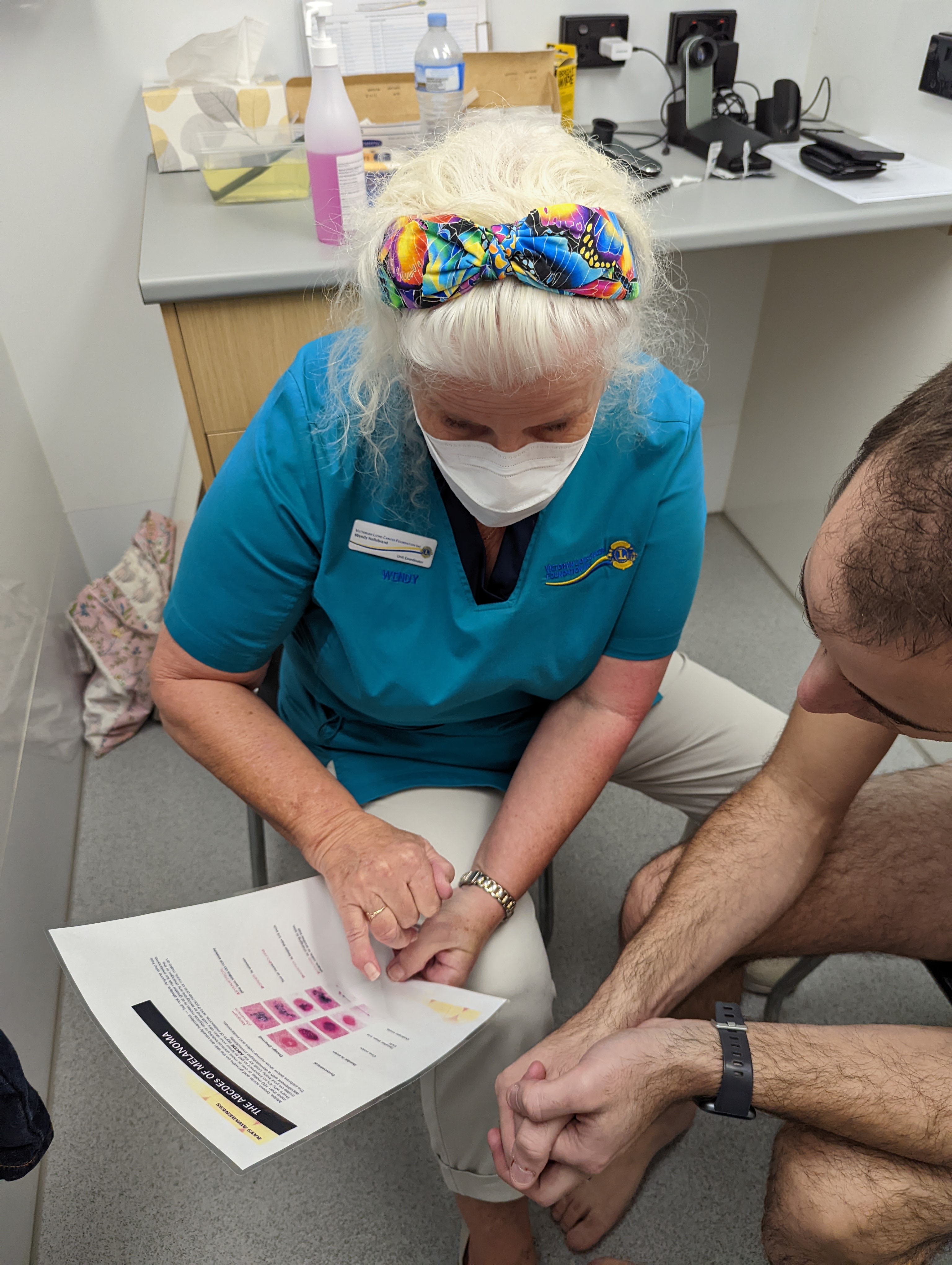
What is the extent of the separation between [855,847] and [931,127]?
1.48 meters

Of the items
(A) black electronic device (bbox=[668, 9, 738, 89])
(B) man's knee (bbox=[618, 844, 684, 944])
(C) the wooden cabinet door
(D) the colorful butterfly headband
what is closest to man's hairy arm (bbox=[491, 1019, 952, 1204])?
(B) man's knee (bbox=[618, 844, 684, 944])

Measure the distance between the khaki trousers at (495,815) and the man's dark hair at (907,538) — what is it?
56cm

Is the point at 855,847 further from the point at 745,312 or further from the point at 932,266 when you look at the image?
the point at 745,312

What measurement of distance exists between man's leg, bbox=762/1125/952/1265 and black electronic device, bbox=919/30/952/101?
178 centimetres

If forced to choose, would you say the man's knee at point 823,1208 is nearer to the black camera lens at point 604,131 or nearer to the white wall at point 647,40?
the black camera lens at point 604,131

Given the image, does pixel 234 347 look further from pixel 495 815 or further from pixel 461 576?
pixel 495 815

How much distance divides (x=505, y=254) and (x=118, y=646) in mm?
1391

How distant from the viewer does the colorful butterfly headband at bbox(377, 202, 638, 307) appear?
792 millimetres

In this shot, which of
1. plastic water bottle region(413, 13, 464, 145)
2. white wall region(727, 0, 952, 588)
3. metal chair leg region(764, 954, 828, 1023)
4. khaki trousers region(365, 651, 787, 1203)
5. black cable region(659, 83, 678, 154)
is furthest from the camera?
black cable region(659, 83, 678, 154)

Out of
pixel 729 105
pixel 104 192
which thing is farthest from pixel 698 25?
pixel 104 192

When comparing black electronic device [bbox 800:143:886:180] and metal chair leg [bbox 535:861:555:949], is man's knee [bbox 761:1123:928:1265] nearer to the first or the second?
metal chair leg [bbox 535:861:555:949]

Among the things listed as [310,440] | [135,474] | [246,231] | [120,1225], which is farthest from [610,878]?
[135,474]

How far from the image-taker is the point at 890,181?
1735 mm

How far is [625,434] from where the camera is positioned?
101cm
